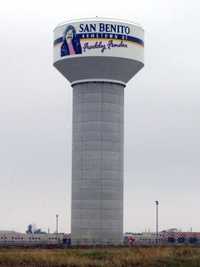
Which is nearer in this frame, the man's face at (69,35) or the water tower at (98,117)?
the water tower at (98,117)

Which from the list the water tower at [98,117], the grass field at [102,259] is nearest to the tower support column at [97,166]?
the water tower at [98,117]

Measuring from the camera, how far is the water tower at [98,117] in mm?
78688

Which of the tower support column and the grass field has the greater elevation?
the tower support column

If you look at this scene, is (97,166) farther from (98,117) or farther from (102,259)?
(102,259)

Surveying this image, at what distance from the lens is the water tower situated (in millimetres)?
78688

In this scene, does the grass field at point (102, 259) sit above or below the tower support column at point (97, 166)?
below

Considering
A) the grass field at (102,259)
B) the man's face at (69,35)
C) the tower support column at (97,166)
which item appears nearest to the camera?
the grass field at (102,259)

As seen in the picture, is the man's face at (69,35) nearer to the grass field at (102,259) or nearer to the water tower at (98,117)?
the water tower at (98,117)

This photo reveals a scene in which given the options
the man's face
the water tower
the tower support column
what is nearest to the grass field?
the tower support column

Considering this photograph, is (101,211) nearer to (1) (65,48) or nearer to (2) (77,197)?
(2) (77,197)

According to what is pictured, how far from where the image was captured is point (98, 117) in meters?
79.6

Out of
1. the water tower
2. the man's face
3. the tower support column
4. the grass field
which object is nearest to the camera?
the grass field

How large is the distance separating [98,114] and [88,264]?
3133 centimetres

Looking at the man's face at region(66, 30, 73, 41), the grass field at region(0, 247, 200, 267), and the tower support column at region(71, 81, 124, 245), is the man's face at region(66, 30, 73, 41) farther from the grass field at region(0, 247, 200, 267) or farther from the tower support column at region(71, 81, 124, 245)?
the grass field at region(0, 247, 200, 267)
